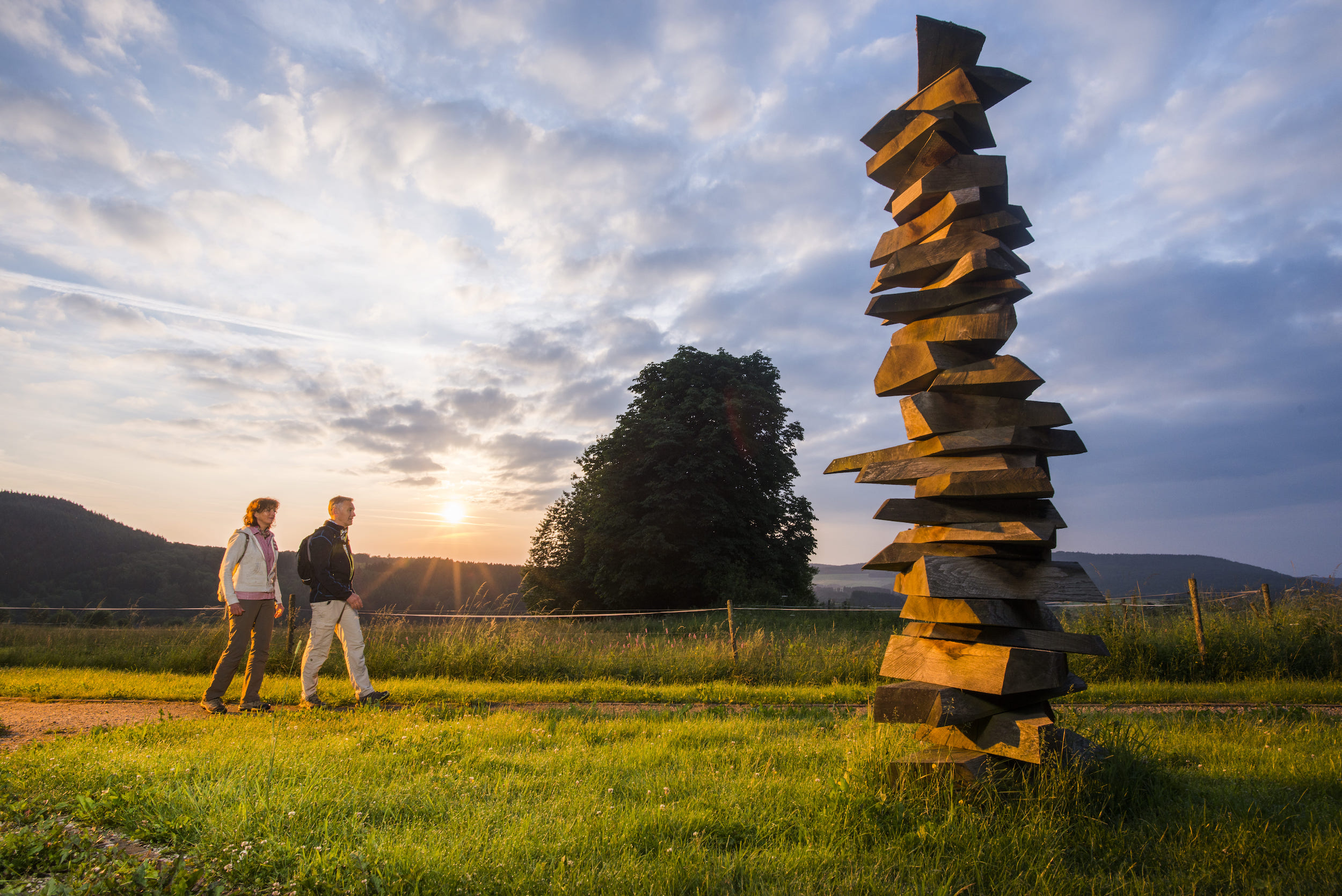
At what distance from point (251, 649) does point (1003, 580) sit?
8.32m

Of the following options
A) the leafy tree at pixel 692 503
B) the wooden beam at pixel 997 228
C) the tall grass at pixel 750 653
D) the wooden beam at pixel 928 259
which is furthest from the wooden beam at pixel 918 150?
the leafy tree at pixel 692 503

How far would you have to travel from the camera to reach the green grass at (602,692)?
8414mm

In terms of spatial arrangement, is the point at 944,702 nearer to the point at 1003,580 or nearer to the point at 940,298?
the point at 1003,580

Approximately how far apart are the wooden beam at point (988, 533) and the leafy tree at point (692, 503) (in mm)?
21935

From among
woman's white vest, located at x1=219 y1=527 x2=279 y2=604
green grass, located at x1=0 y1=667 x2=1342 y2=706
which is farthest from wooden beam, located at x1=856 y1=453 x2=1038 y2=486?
woman's white vest, located at x1=219 y1=527 x2=279 y2=604

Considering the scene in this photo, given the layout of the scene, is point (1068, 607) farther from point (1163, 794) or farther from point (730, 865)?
point (730, 865)

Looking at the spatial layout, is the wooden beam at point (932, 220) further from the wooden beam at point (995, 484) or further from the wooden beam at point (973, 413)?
the wooden beam at point (995, 484)

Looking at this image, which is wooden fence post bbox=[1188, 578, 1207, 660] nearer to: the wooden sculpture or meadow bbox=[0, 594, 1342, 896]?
meadow bbox=[0, 594, 1342, 896]

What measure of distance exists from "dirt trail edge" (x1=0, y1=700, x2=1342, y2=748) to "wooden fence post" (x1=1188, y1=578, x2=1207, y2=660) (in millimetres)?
2538

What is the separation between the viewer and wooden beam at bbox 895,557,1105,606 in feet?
12.2

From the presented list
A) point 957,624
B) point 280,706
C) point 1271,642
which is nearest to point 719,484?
point 1271,642

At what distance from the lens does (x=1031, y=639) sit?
3.75 meters

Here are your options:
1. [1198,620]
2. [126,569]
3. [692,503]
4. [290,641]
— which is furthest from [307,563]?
[126,569]

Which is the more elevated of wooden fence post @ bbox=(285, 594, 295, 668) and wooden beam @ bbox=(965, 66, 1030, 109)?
wooden beam @ bbox=(965, 66, 1030, 109)
